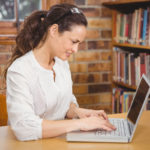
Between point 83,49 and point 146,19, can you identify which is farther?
point 83,49

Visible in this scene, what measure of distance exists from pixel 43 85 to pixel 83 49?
129cm

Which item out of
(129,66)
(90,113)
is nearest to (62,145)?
(90,113)

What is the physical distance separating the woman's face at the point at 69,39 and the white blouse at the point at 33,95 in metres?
0.14

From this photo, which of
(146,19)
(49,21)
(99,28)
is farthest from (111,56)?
(49,21)

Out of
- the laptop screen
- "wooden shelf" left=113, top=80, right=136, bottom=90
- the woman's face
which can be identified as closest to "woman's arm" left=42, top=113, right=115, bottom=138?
the laptop screen

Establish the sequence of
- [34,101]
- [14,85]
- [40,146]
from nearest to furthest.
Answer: [40,146]
[14,85]
[34,101]

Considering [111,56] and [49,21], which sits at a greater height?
[49,21]

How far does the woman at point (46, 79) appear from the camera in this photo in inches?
51.2

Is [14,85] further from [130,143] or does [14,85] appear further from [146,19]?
[146,19]

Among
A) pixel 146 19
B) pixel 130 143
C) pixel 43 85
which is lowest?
pixel 130 143

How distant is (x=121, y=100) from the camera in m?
2.72

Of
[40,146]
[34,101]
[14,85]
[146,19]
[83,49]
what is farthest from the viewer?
[83,49]

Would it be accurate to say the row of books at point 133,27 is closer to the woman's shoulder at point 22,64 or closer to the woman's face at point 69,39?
the woman's face at point 69,39

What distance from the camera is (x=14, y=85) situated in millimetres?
1371
